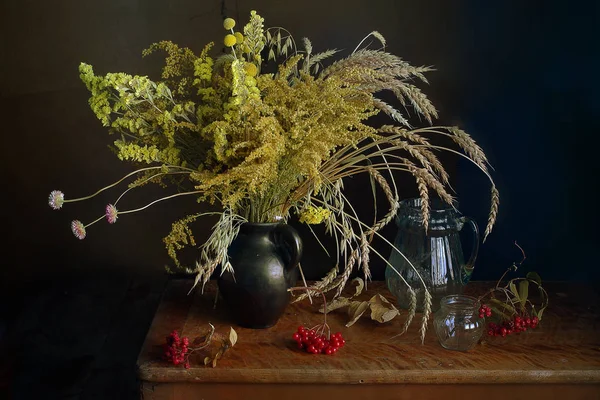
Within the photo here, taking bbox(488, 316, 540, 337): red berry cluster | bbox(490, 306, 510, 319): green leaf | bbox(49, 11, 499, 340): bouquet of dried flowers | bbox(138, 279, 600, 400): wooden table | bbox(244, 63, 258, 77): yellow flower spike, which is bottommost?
bbox(138, 279, 600, 400): wooden table

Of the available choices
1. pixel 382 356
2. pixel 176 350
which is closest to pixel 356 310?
pixel 382 356

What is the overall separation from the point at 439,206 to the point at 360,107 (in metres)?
0.37

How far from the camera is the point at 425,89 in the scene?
1.65 metres

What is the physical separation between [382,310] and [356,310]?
0.18ft

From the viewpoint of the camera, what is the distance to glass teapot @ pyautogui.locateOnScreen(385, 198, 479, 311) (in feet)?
4.65

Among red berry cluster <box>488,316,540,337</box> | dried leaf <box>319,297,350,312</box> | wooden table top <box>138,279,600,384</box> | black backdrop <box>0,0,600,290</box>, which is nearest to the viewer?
wooden table top <box>138,279,600,384</box>

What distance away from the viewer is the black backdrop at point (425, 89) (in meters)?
1.62

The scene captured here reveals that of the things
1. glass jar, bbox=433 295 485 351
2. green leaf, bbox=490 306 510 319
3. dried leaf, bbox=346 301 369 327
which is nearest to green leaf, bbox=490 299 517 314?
green leaf, bbox=490 306 510 319

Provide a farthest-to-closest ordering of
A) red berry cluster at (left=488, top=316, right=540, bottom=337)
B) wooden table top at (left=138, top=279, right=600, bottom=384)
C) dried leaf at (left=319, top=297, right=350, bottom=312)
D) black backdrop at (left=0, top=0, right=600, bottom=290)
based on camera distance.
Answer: black backdrop at (left=0, top=0, right=600, bottom=290), dried leaf at (left=319, top=297, right=350, bottom=312), red berry cluster at (left=488, top=316, right=540, bottom=337), wooden table top at (left=138, top=279, right=600, bottom=384)

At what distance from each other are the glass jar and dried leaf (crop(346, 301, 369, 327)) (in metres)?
0.18

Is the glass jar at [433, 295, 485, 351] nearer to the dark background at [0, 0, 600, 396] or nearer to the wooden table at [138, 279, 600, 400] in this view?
the wooden table at [138, 279, 600, 400]

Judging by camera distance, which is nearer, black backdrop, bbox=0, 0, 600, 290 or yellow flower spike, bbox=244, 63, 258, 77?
yellow flower spike, bbox=244, 63, 258, 77

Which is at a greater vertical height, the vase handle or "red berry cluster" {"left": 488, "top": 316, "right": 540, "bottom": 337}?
the vase handle

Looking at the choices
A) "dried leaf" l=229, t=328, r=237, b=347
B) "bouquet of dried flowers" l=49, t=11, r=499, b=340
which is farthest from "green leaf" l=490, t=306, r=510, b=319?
"dried leaf" l=229, t=328, r=237, b=347
